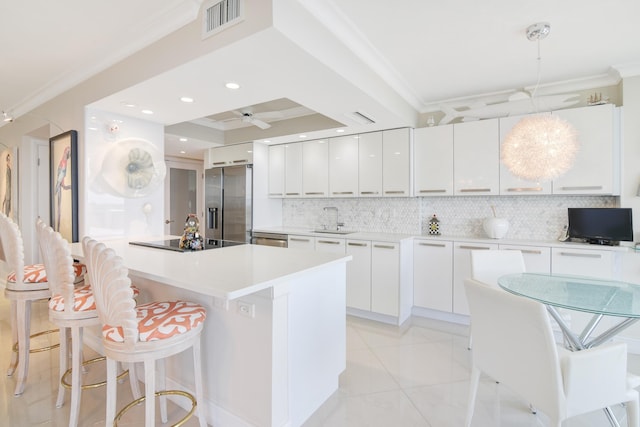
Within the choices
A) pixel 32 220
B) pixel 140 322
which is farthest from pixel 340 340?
pixel 32 220

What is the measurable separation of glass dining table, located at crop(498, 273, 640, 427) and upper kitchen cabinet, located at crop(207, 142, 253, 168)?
12.0ft

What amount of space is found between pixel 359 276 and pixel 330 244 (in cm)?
51

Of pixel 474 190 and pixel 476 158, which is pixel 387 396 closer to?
pixel 474 190

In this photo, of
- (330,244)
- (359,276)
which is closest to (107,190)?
(330,244)

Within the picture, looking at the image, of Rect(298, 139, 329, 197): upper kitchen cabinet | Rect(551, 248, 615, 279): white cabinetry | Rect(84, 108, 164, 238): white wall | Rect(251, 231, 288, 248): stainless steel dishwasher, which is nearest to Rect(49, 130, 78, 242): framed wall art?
Rect(84, 108, 164, 238): white wall

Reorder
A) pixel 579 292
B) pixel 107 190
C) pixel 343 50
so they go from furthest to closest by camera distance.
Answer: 1. pixel 107 190
2. pixel 343 50
3. pixel 579 292

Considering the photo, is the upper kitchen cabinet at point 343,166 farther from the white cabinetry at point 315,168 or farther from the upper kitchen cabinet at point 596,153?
the upper kitchen cabinet at point 596,153

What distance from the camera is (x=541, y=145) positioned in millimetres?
2080

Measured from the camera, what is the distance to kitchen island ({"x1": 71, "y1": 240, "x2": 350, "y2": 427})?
156 centimetres

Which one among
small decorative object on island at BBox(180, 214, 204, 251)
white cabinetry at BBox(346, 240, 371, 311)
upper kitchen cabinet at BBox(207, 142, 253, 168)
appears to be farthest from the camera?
upper kitchen cabinet at BBox(207, 142, 253, 168)

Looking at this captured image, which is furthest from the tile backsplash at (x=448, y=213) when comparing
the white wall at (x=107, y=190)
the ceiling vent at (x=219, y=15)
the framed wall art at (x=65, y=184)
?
the ceiling vent at (x=219, y=15)

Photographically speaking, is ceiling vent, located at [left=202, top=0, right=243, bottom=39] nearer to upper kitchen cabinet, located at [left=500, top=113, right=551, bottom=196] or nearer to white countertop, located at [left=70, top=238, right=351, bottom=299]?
white countertop, located at [left=70, top=238, right=351, bottom=299]

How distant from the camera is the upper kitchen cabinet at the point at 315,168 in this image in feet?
14.0

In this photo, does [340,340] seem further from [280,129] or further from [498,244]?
[280,129]
